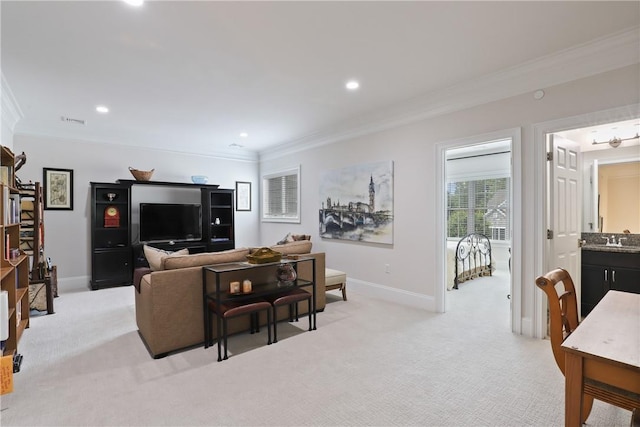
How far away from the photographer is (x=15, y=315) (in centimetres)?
277

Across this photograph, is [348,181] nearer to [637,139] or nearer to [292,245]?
[292,245]

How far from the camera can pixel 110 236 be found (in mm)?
5488

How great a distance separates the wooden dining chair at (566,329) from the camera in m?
1.21

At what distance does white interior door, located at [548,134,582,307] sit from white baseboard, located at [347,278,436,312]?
1.43 metres

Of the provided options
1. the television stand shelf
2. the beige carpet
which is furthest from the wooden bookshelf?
the television stand shelf

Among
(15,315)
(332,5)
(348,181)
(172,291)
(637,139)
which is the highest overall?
(332,5)

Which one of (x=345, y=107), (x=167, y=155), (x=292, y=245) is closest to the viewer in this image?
(x=292, y=245)

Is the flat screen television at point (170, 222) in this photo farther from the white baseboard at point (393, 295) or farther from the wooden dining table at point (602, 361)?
the wooden dining table at point (602, 361)

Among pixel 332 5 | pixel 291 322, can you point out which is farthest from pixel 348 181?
pixel 332 5

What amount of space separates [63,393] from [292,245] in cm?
241

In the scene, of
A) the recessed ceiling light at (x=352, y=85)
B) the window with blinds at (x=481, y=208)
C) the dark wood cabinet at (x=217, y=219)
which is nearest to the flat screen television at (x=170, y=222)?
the dark wood cabinet at (x=217, y=219)

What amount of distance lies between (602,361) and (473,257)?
5.10 meters

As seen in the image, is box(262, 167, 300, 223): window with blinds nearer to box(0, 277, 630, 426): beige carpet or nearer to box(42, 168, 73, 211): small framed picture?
box(0, 277, 630, 426): beige carpet

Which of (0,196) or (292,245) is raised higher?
(0,196)
